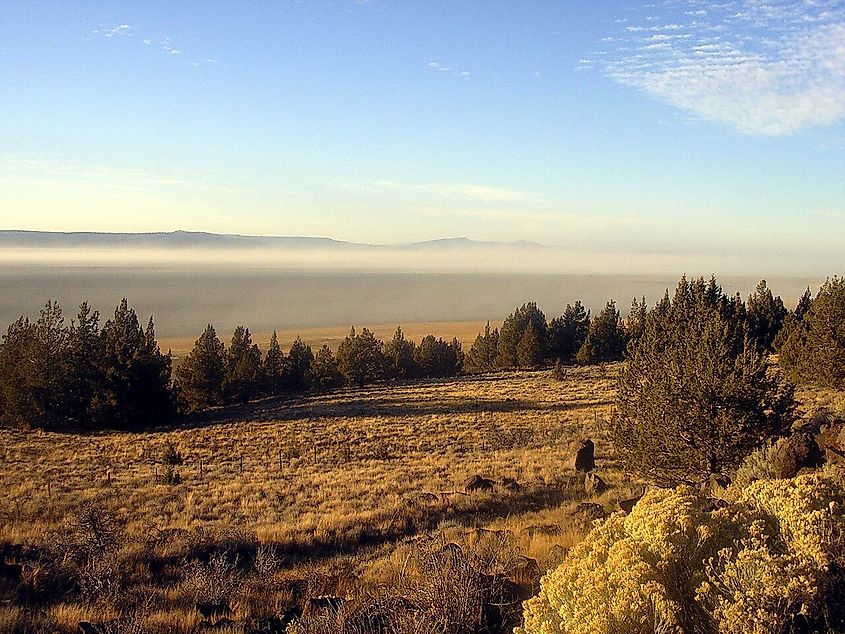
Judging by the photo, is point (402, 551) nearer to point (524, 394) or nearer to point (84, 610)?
point (84, 610)

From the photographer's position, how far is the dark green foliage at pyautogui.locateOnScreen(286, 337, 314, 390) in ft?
187

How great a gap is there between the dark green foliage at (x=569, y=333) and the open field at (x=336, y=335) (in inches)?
1313

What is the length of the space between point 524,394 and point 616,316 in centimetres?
2797

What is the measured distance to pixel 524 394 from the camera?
4331 cm

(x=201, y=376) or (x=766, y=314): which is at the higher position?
(x=766, y=314)

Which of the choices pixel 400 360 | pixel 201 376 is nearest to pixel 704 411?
→ pixel 201 376

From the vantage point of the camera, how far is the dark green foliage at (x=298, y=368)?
57.0 m

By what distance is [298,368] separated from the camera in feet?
189

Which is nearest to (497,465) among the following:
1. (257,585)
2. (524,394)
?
(257,585)

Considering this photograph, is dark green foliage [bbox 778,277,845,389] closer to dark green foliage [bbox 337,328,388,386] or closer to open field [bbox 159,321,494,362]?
dark green foliage [bbox 337,328,388,386]

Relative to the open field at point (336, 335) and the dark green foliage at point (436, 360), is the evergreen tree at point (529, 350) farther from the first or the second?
the open field at point (336, 335)

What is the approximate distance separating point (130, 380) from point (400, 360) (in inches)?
1271

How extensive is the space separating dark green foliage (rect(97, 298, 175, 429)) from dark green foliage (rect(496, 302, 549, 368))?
36.4 m

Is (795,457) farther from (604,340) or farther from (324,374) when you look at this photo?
(604,340)
